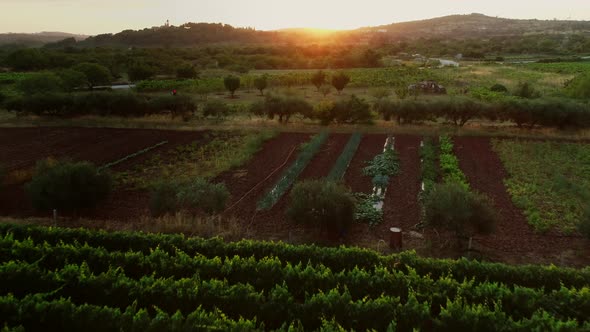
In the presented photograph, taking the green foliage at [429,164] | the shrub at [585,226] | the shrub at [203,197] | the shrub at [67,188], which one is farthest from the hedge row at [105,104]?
the shrub at [585,226]

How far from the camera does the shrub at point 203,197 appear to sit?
14695mm

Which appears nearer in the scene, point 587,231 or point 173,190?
point 587,231

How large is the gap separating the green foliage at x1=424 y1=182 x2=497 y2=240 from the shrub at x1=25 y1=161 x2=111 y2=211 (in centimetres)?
1212

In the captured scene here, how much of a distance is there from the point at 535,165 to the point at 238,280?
1754cm

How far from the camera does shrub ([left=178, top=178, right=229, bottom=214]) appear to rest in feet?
48.2

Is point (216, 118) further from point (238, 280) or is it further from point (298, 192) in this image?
point (238, 280)

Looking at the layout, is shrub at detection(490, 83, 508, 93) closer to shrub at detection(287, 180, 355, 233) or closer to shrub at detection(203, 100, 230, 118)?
shrub at detection(203, 100, 230, 118)

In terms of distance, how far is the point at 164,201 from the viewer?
15195 millimetres

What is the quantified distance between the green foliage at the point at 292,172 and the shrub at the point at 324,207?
279 centimetres

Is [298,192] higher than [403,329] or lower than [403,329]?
higher

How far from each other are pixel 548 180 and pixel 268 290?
1520 cm

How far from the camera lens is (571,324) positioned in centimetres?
784

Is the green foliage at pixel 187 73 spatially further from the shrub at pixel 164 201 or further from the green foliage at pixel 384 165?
the shrub at pixel 164 201

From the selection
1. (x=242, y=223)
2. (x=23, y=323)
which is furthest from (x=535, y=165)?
(x=23, y=323)
